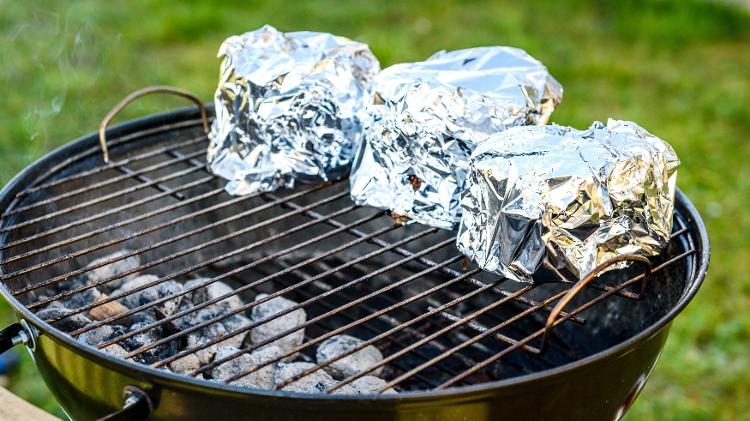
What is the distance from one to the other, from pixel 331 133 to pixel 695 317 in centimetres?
171

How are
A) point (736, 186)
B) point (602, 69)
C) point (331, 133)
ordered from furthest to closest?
point (602, 69), point (736, 186), point (331, 133)

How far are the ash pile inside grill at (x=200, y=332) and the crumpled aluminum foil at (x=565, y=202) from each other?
33 centimetres

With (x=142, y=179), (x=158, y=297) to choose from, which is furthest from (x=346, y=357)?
(x=142, y=179)

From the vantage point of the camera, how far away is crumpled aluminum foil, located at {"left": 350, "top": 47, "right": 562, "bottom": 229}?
1704 mm

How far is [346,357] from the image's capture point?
177 centimetres

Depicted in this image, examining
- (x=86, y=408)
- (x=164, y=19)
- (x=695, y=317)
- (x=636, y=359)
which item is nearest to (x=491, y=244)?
(x=636, y=359)

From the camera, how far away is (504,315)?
6.97ft

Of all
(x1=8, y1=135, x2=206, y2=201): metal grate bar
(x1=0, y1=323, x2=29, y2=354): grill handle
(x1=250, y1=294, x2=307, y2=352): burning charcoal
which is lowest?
(x1=250, y1=294, x2=307, y2=352): burning charcoal

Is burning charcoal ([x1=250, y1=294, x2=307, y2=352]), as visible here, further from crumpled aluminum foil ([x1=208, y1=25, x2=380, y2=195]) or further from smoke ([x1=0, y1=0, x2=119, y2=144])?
smoke ([x1=0, y1=0, x2=119, y2=144])

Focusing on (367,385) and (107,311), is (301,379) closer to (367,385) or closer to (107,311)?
(367,385)

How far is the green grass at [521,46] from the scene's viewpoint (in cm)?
362

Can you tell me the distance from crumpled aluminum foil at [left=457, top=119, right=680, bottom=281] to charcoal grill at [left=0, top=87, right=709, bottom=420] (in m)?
0.06

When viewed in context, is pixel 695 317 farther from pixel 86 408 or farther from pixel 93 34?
pixel 93 34

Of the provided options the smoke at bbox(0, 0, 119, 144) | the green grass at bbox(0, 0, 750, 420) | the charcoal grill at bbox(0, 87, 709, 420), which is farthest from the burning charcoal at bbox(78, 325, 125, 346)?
the smoke at bbox(0, 0, 119, 144)
